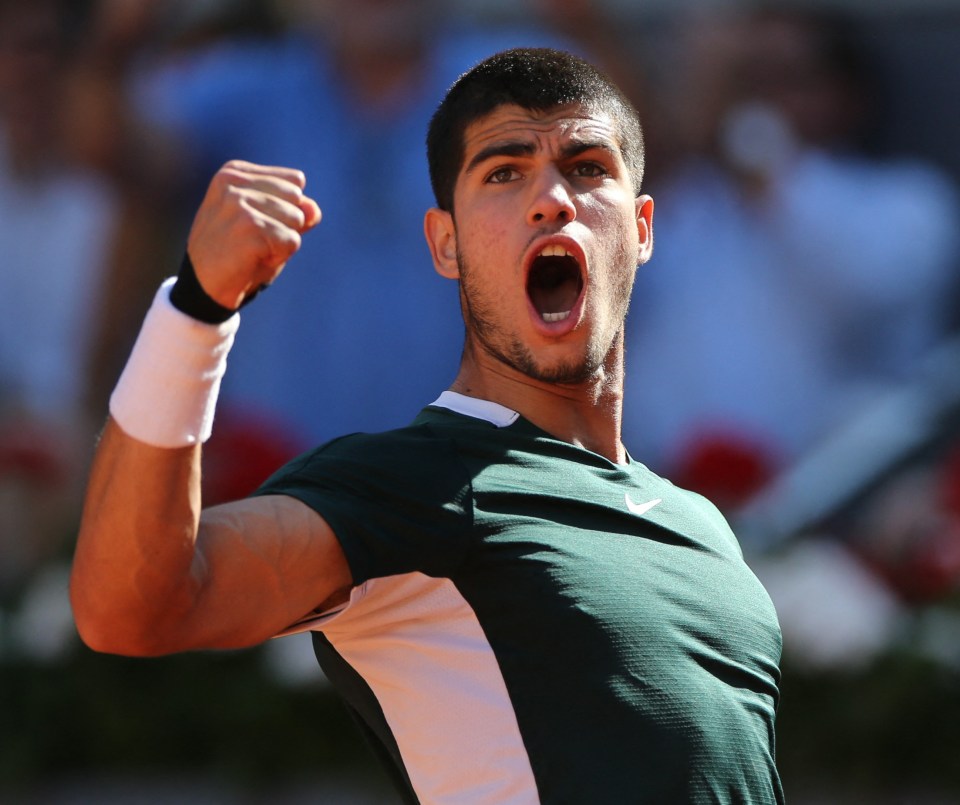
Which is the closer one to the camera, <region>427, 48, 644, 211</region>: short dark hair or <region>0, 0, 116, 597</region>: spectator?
<region>427, 48, 644, 211</region>: short dark hair

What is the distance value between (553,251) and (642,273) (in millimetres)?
3765

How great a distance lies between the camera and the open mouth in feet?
9.18

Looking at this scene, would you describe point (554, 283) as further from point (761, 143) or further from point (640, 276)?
point (761, 143)

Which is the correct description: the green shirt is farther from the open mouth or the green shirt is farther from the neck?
the open mouth

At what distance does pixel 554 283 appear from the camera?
285 centimetres

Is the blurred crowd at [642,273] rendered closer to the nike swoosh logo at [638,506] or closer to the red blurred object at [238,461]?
the red blurred object at [238,461]

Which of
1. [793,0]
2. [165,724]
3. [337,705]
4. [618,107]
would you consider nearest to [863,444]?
[793,0]

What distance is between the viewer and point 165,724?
532cm

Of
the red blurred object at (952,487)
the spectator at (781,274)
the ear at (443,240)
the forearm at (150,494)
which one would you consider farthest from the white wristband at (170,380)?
the spectator at (781,274)

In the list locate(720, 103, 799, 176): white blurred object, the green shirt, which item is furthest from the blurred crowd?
the green shirt

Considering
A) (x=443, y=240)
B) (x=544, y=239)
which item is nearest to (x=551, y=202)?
(x=544, y=239)

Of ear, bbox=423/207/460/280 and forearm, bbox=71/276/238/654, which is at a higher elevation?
ear, bbox=423/207/460/280

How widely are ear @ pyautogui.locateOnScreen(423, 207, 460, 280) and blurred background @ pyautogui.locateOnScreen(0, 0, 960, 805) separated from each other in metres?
3.08

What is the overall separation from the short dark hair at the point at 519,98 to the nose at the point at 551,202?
0.15 metres
